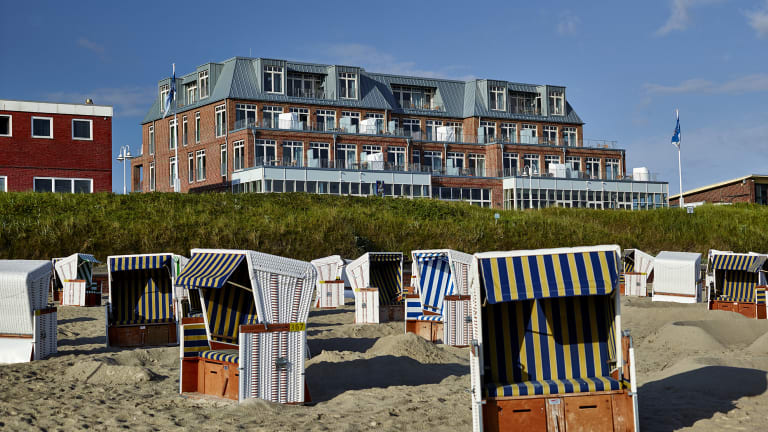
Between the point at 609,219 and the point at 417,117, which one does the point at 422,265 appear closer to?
the point at 609,219

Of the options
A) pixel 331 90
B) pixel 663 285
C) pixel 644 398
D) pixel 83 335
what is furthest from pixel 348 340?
pixel 331 90

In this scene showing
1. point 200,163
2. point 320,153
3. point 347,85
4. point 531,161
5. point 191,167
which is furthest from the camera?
point 531,161

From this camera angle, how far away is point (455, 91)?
65188mm

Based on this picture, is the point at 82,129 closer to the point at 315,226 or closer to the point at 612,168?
the point at 315,226

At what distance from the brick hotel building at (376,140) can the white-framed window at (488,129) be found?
0.11 meters

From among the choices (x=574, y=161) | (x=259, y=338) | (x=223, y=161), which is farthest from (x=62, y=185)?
(x=574, y=161)

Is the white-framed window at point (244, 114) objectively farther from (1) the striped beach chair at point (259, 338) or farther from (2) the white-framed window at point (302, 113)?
(1) the striped beach chair at point (259, 338)

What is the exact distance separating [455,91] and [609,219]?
1971cm

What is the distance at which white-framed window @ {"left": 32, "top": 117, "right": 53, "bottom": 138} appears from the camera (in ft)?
131

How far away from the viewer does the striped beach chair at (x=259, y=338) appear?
1062cm

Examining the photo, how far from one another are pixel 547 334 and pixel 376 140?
160 feet

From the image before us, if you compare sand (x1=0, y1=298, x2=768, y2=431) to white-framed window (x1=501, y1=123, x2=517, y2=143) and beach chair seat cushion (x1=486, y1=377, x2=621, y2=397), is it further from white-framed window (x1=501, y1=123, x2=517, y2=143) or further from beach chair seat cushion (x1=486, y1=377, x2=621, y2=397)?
white-framed window (x1=501, y1=123, x2=517, y2=143)

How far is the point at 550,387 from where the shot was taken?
837cm

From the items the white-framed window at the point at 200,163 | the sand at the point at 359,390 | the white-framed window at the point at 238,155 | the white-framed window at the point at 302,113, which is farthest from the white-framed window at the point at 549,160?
the sand at the point at 359,390
